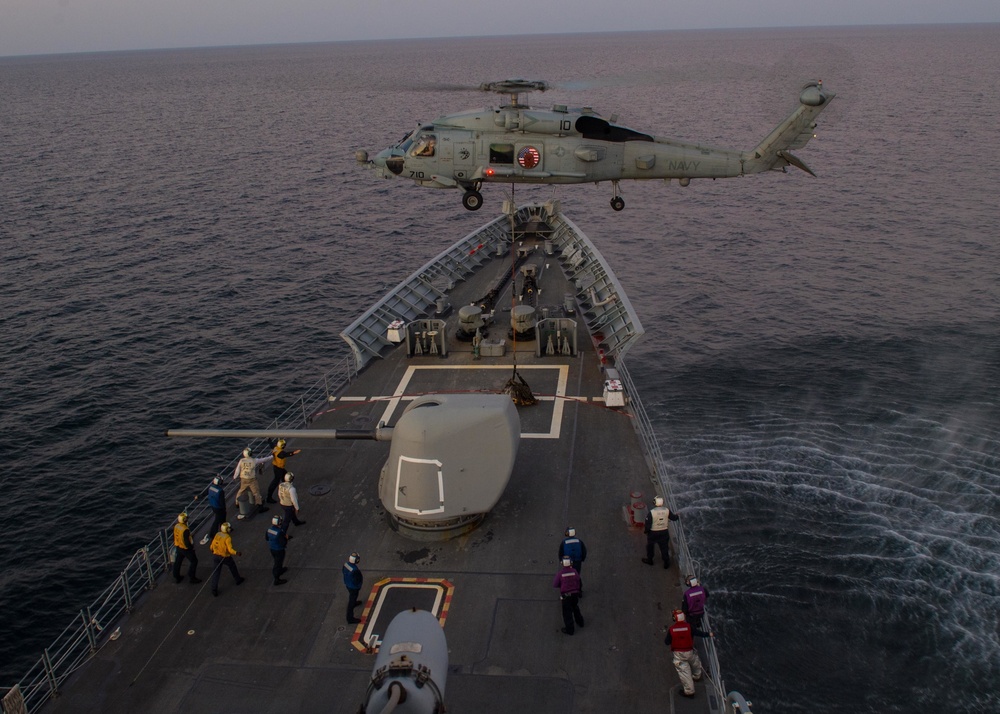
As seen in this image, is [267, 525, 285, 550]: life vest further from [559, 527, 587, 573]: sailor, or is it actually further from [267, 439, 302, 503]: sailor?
[559, 527, 587, 573]: sailor

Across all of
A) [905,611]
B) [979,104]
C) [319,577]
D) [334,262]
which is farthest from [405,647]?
[979,104]

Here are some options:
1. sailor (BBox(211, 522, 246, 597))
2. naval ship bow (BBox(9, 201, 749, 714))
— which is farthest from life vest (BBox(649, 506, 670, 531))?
sailor (BBox(211, 522, 246, 597))

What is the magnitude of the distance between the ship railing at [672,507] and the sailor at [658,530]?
1.00 ft

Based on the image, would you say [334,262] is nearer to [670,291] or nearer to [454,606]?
[670,291]

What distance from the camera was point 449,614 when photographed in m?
15.5

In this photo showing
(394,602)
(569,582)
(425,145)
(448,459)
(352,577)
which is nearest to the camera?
(569,582)

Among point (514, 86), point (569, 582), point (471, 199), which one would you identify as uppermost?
point (514, 86)

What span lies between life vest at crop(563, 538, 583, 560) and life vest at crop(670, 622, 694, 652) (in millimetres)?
2418

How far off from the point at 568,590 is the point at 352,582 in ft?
12.8

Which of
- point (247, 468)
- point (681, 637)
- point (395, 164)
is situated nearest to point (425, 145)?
point (395, 164)

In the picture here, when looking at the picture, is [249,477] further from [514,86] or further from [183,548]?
[514,86]

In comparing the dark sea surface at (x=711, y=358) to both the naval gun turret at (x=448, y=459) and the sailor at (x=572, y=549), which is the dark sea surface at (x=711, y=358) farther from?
the naval gun turret at (x=448, y=459)

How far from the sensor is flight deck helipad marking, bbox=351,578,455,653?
14953 millimetres

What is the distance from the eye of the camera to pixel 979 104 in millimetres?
122812
